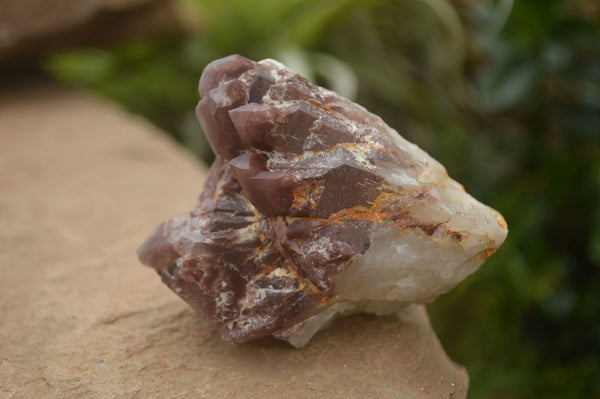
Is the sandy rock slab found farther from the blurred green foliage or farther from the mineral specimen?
Answer: the blurred green foliage

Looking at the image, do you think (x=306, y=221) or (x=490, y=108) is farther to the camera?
(x=490, y=108)

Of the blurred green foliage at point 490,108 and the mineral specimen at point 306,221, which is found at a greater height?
the mineral specimen at point 306,221

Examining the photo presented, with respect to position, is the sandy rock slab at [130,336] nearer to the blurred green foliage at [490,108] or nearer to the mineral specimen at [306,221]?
the mineral specimen at [306,221]

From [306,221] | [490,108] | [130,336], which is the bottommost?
[490,108]

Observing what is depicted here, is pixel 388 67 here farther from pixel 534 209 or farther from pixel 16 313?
pixel 16 313

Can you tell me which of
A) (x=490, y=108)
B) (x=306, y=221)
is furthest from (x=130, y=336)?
(x=490, y=108)

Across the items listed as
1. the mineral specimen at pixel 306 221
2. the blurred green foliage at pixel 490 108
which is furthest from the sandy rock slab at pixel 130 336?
the blurred green foliage at pixel 490 108

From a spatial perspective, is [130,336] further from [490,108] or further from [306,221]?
[490,108]

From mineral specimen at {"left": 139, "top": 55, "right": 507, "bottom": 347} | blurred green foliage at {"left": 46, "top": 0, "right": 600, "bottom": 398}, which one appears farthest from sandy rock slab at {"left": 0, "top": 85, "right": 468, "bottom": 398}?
blurred green foliage at {"left": 46, "top": 0, "right": 600, "bottom": 398}
